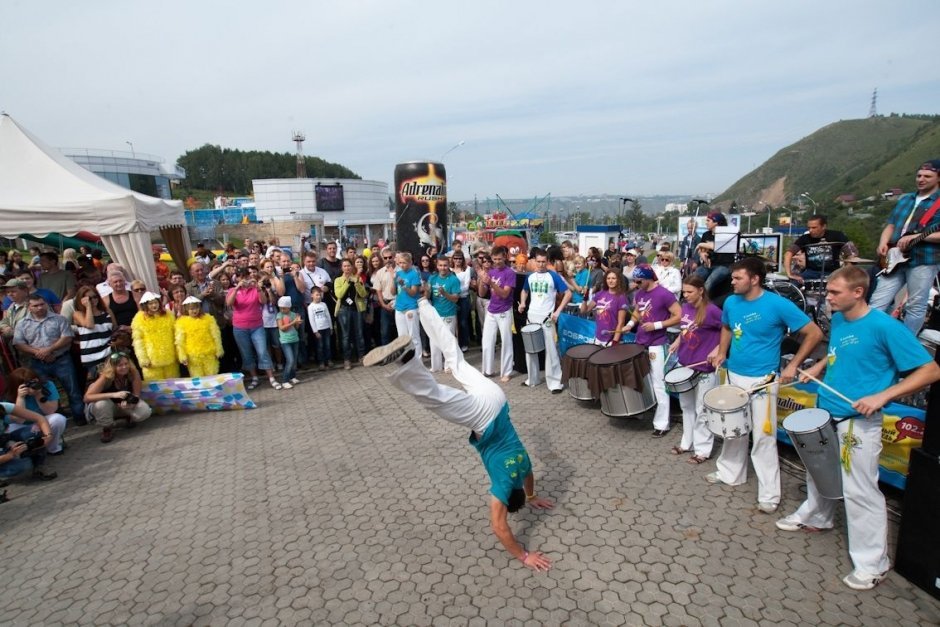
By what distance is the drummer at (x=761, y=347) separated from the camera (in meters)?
3.84

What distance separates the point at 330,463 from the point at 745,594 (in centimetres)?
391

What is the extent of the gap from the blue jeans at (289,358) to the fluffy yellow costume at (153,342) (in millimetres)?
1542

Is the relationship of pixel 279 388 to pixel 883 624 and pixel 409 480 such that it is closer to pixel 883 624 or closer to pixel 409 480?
pixel 409 480

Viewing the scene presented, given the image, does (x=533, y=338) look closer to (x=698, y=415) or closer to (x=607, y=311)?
(x=607, y=311)

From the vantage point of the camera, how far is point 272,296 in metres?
7.92

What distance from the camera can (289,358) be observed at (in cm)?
805

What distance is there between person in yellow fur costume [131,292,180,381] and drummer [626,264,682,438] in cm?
631

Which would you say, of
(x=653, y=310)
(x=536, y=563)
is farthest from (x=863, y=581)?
(x=653, y=310)

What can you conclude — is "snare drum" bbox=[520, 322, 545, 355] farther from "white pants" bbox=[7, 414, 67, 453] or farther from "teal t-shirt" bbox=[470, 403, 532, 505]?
"white pants" bbox=[7, 414, 67, 453]

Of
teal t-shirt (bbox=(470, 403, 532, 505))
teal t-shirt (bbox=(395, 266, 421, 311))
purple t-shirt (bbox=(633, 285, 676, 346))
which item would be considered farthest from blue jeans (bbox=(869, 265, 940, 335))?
teal t-shirt (bbox=(395, 266, 421, 311))

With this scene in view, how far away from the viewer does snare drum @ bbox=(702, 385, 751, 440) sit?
149 inches

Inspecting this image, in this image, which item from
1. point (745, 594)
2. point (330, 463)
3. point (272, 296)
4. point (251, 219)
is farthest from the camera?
point (251, 219)

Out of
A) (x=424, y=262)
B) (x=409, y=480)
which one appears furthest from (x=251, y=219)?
(x=409, y=480)

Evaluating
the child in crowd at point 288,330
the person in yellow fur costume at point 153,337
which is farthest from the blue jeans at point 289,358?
the person in yellow fur costume at point 153,337
